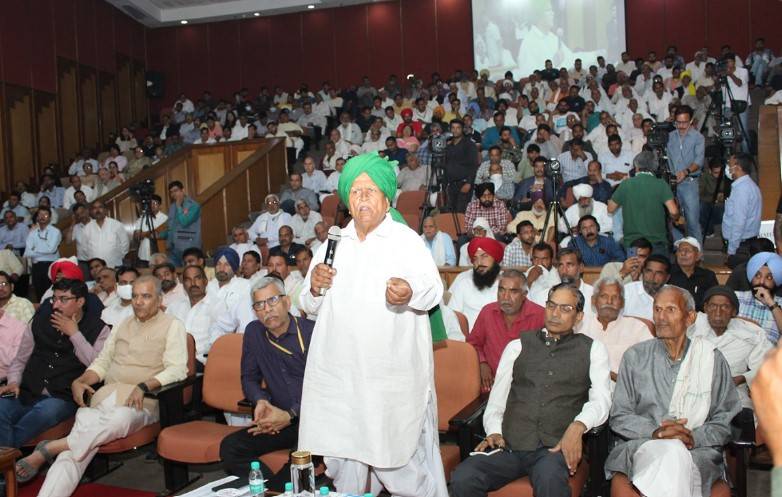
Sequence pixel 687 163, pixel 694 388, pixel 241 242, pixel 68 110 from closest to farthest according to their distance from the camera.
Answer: pixel 694 388 → pixel 687 163 → pixel 241 242 → pixel 68 110

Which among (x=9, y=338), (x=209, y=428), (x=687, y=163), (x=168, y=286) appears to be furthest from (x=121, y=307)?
(x=687, y=163)

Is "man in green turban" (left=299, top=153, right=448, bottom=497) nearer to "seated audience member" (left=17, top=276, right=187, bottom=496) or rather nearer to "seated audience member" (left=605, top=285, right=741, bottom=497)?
"seated audience member" (left=605, top=285, right=741, bottom=497)

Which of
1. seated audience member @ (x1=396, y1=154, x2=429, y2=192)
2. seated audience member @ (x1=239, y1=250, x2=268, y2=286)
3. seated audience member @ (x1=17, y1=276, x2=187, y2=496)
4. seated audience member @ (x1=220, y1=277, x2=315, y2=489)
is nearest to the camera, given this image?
seated audience member @ (x1=220, y1=277, x2=315, y2=489)

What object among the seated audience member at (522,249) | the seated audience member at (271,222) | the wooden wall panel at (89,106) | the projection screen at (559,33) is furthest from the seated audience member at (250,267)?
the projection screen at (559,33)

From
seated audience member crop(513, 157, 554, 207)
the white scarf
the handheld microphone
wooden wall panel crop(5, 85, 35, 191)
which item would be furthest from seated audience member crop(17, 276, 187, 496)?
wooden wall panel crop(5, 85, 35, 191)

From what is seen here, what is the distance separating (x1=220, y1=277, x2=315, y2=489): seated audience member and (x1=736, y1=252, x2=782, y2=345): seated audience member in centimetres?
227

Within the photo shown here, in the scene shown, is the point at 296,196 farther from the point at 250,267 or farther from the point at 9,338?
the point at 9,338

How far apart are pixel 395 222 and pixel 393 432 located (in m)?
0.63

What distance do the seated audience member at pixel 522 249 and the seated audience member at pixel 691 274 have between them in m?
1.36

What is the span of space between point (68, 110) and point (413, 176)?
23.0ft

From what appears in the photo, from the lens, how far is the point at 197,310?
5.07m

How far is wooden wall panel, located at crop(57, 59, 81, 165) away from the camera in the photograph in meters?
12.9

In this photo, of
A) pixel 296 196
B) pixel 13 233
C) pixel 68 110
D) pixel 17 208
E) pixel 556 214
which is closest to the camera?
pixel 556 214

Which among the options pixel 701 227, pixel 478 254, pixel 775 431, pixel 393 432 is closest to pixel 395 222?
pixel 393 432
